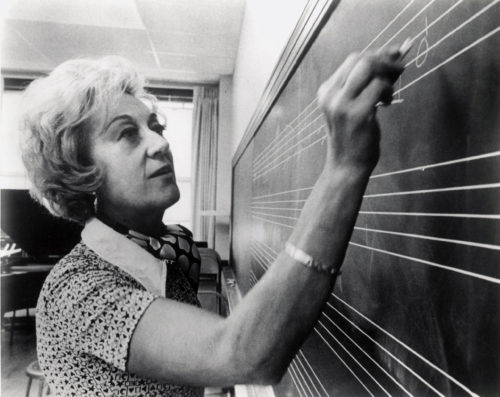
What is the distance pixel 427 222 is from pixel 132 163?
1.93 feet

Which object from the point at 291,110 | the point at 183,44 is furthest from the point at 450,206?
the point at 183,44

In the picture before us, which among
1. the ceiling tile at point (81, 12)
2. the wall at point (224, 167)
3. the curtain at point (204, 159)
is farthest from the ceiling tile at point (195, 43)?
the curtain at point (204, 159)

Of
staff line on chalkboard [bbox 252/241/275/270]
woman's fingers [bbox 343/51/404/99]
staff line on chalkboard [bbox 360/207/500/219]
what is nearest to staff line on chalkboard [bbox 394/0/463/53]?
woman's fingers [bbox 343/51/404/99]

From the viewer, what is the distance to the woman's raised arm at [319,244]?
0.42 m

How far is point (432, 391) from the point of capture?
19.0 inches

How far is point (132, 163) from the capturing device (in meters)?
0.85

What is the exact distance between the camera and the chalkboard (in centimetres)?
40

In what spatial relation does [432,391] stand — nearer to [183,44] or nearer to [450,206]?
[450,206]

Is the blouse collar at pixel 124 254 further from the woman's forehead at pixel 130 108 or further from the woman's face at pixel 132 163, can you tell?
the woman's forehead at pixel 130 108

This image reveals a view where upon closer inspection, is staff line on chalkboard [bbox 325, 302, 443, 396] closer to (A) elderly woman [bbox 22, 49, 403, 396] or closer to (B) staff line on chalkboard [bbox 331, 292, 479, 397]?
(B) staff line on chalkboard [bbox 331, 292, 479, 397]

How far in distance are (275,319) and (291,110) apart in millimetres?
920

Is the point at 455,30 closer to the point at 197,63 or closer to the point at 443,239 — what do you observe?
the point at 443,239

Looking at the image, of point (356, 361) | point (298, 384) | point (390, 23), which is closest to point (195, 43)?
point (298, 384)

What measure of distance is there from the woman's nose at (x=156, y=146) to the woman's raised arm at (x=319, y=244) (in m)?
0.50
